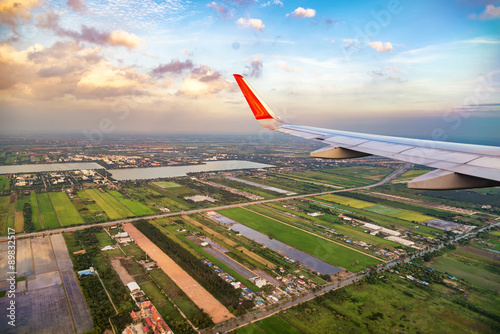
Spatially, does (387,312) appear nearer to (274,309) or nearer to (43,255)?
(274,309)

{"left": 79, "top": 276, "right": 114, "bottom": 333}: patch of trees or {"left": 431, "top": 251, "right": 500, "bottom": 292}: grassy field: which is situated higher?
{"left": 79, "top": 276, "right": 114, "bottom": 333}: patch of trees

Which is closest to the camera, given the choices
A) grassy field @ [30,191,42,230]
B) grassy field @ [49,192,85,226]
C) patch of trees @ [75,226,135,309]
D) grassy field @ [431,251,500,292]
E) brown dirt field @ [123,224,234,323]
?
brown dirt field @ [123,224,234,323]

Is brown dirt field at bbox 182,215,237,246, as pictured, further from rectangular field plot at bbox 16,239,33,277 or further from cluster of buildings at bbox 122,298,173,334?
rectangular field plot at bbox 16,239,33,277

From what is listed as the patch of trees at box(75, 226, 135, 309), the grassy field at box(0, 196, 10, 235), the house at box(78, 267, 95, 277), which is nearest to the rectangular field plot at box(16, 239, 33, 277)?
the house at box(78, 267, 95, 277)

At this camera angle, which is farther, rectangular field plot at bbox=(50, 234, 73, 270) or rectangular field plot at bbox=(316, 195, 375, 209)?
rectangular field plot at bbox=(316, 195, 375, 209)

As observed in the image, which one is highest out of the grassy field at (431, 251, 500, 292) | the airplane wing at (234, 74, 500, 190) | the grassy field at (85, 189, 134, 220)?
the airplane wing at (234, 74, 500, 190)

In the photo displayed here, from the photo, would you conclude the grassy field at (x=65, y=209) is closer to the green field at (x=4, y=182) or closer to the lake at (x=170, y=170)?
the green field at (x=4, y=182)
